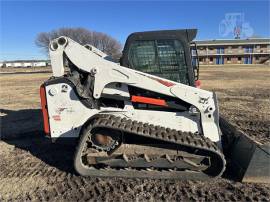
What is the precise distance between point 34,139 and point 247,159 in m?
5.28

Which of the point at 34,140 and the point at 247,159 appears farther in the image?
the point at 34,140

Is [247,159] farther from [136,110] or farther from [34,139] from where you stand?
[34,139]

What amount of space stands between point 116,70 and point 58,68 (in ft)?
4.08

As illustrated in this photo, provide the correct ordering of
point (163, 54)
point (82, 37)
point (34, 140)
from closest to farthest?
point (163, 54) → point (34, 140) → point (82, 37)

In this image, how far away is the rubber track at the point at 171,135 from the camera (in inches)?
177

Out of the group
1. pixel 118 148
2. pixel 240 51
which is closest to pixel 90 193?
pixel 118 148

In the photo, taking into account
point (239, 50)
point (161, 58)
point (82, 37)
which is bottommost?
point (239, 50)

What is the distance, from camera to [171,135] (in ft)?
15.3

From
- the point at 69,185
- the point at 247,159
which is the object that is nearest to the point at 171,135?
the point at 247,159

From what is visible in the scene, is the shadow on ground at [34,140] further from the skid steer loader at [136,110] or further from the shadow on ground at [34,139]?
the skid steer loader at [136,110]

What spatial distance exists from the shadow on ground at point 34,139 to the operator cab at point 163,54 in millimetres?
2372

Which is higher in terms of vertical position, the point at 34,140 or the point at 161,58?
the point at 161,58

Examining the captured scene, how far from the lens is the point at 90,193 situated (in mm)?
4387

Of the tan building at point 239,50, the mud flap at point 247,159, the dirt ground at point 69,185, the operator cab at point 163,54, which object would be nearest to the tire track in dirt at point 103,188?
the dirt ground at point 69,185
